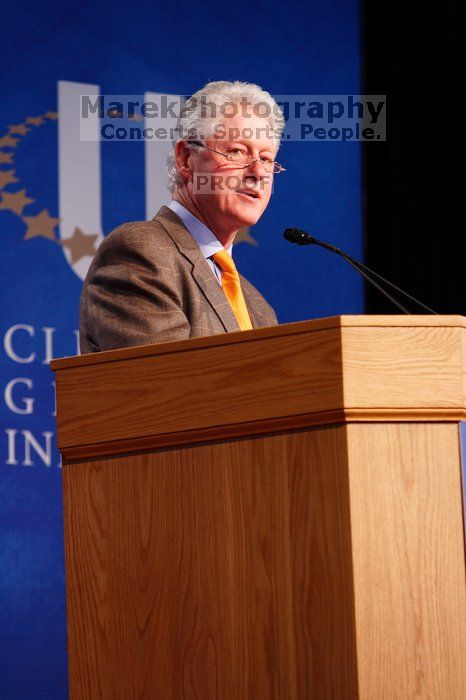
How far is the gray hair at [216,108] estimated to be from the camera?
2.67 metres

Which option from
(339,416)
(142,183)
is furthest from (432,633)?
(142,183)

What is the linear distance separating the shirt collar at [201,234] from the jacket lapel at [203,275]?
0.30 feet

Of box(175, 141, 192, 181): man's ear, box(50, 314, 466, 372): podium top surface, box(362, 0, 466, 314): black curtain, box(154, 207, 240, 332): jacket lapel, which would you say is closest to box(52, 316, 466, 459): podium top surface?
box(50, 314, 466, 372): podium top surface

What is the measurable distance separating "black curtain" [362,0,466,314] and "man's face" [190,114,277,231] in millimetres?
1384

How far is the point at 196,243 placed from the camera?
2461 mm

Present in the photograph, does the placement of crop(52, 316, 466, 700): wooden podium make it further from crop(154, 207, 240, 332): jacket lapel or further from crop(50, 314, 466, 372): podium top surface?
crop(154, 207, 240, 332): jacket lapel

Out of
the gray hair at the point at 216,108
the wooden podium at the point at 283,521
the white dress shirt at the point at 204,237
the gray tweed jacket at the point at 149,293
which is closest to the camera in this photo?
the wooden podium at the point at 283,521

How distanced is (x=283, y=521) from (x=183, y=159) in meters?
1.26

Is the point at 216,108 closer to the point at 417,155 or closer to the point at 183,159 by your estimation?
the point at 183,159

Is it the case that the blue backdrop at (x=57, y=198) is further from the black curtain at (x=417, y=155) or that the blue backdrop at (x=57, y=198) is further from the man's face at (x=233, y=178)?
the man's face at (x=233, y=178)

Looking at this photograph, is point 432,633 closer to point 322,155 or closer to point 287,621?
point 287,621

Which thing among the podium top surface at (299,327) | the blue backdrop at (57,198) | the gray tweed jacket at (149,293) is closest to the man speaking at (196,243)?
the gray tweed jacket at (149,293)

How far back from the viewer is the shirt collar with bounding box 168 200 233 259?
256cm

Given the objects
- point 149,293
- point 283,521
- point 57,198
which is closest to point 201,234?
point 149,293
